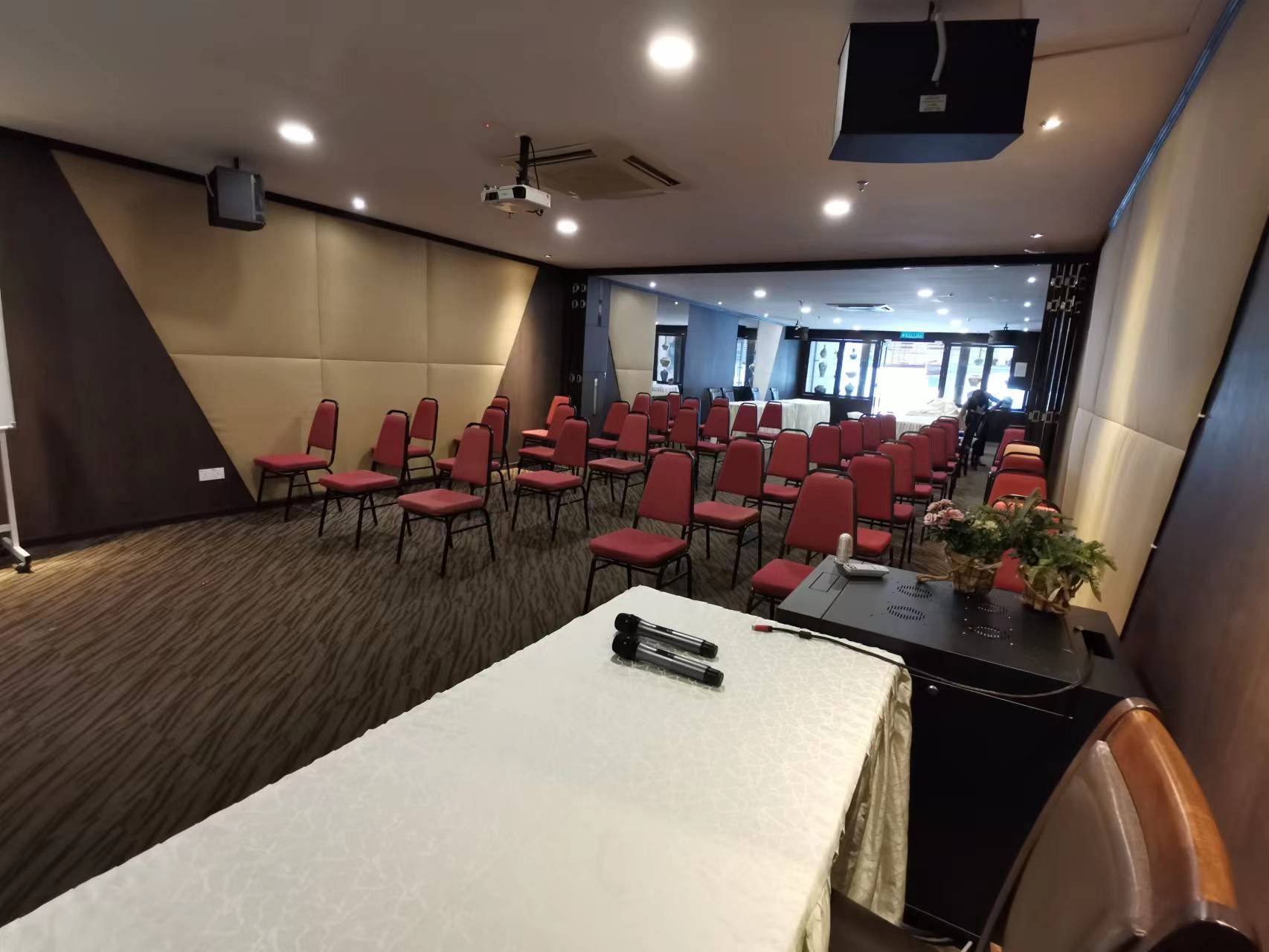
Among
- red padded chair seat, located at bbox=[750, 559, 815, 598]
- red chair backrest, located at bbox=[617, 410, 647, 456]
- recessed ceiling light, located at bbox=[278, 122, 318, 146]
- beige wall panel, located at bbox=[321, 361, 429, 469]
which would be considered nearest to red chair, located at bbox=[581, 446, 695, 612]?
red padded chair seat, located at bbox=[750, 559, 815, 598]

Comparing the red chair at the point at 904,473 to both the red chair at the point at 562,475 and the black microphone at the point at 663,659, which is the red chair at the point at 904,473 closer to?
the red chair at the point at 562,475

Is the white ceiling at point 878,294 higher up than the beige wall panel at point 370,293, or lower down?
higher up

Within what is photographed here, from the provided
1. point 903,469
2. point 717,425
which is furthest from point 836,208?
point 717,425

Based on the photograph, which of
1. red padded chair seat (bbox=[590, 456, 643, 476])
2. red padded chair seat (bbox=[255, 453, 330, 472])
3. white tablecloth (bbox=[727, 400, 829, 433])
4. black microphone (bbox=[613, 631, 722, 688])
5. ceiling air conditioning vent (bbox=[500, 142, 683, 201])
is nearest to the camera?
black microphone (bbox=[613, 631, 722, 688])

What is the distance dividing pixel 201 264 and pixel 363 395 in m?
1.80

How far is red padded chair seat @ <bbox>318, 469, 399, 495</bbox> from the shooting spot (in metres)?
4.37

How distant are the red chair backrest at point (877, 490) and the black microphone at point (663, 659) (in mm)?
2926

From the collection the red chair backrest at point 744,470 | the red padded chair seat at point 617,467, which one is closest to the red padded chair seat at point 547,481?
the red padded chair seat at point 617,467

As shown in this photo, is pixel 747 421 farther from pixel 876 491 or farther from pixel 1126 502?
pixel 1126 502

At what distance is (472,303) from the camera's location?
24.2 feet

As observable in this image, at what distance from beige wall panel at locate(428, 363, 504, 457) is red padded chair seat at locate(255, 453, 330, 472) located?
1.80 metres

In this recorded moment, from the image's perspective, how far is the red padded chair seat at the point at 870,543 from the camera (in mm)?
3295

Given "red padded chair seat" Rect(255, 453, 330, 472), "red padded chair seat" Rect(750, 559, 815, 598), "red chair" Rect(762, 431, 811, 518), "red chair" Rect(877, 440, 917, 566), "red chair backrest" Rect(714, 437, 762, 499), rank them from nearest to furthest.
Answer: "red padded chair seat" Rect(750, 559, 815, 598), "red chair backrest" Rect(714, 437, 762, 499), "red chair" Rect(877, 440, 917, 566), "red padded chair seat" Rect(255, 453, 330, 472), "red chair" Rect(762, 431, 811, 518)

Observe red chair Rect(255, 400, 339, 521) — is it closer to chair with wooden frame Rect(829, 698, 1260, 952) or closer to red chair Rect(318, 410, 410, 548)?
red chair Rect(318, 410, 410, 548)
